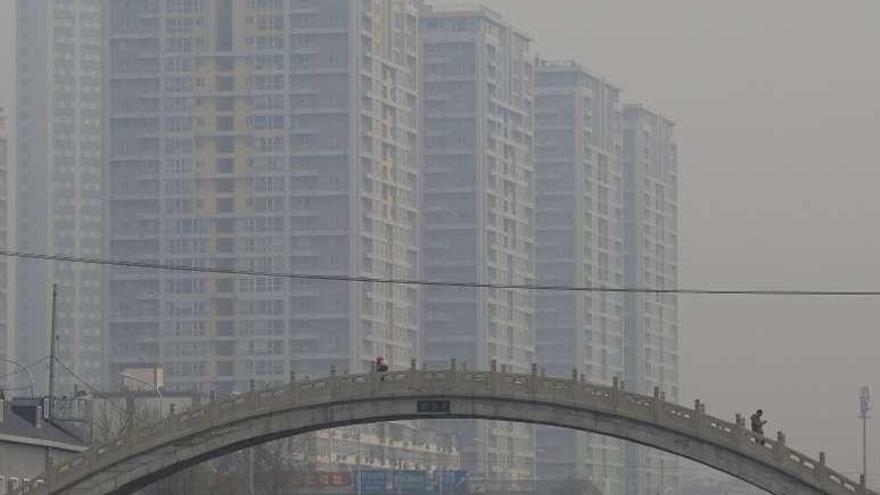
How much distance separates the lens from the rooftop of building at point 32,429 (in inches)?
3607

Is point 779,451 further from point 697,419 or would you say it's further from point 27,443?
point 27,443

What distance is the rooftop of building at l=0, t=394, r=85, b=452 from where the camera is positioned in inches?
3607

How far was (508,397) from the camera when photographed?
3307 inches

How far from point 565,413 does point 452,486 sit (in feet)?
227

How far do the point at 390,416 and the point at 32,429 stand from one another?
59.9 feet

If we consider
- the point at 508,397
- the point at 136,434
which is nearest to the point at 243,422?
the point at 136,434

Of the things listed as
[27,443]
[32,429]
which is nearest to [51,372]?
[27,443]

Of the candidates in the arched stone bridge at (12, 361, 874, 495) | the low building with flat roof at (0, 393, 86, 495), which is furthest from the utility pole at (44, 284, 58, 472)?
the arched stone bridge at (12, 361, 874, 495)

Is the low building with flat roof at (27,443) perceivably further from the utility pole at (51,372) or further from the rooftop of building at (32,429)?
the utility pole at (51,372)

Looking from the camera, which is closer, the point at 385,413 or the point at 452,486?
the point at 385,413

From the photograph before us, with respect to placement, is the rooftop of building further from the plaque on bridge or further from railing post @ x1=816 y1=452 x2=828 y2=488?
railing post @ x1=816 y1=452 x2=828 y2=488

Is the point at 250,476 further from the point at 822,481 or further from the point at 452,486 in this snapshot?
the point at 822,481

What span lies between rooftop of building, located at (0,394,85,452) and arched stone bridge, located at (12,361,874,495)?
23.3 feet

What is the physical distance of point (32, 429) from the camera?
9581cm
